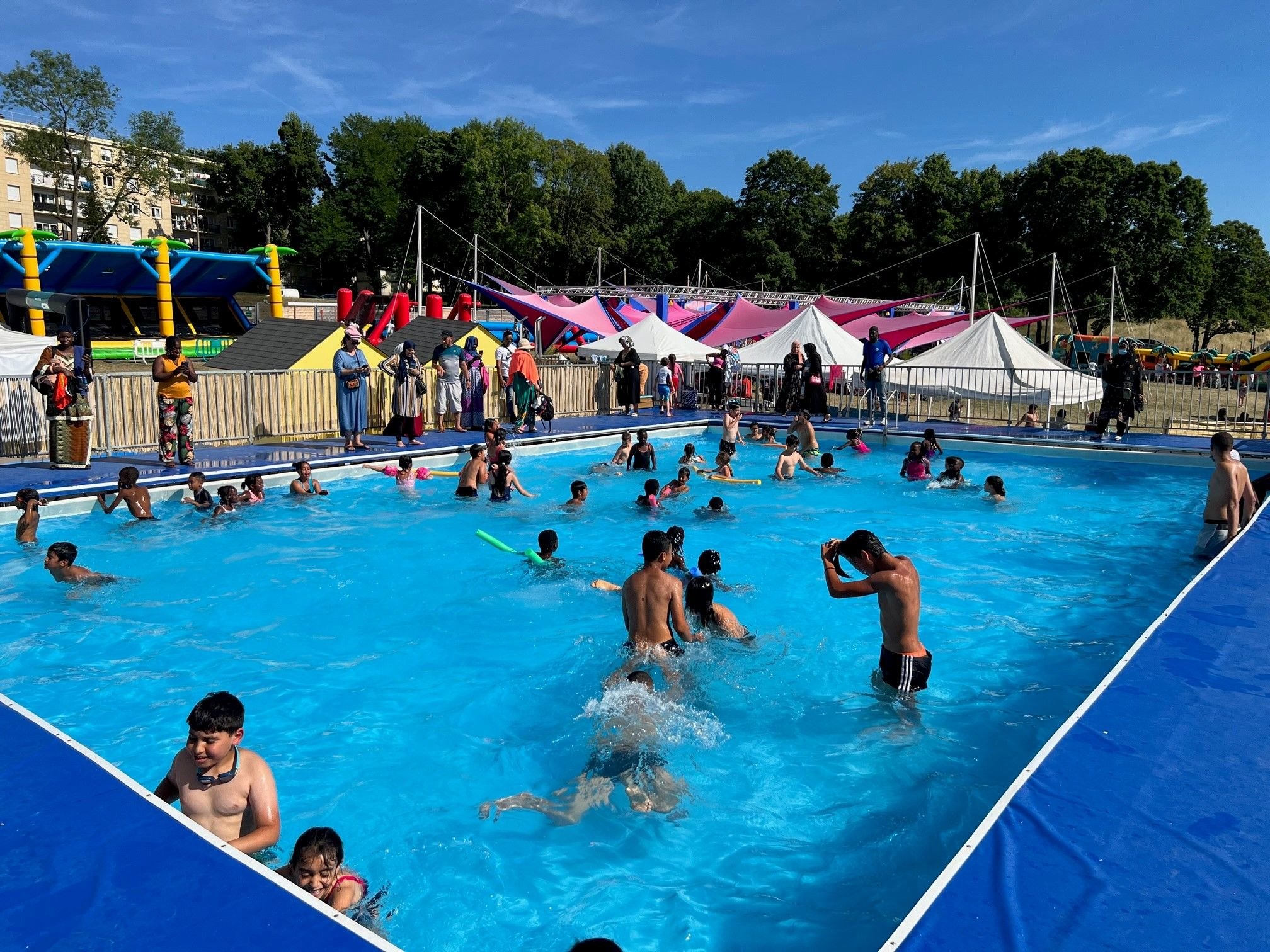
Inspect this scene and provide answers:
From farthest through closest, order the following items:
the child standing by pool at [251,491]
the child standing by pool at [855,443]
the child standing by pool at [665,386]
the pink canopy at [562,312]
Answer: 1. the pink canopy at [562,312]
2. the child standing by pool at [665,386]
3. the child standing by pool at [855,443]
4. the child standing by pool at [251,491]

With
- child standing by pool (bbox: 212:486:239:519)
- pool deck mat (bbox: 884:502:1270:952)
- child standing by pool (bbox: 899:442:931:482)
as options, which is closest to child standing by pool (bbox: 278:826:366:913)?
pool deck mat (bbox: 884:502:1270:952)

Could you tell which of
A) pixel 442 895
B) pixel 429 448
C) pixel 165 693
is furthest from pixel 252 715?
pixel 429 448

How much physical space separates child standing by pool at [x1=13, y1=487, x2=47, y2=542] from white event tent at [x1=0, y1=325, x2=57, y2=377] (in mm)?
4656

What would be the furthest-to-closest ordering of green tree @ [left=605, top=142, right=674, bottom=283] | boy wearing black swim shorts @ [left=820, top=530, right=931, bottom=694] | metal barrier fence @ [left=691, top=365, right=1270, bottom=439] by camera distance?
green tree @ [left=605, top=142, right=674, bottom=283], metal barrier fence @ [left=691, top=365, right=1270, bottom=439], boy wearing black swim shorts @ [left=820, top=530, right=931, bottom=694]

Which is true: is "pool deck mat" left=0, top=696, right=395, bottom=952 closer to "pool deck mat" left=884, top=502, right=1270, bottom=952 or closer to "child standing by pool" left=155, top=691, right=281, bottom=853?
"child standing by pool" left=155, top=691, right=281, bottom=853

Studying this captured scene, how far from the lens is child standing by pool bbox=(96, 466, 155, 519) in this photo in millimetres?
10859

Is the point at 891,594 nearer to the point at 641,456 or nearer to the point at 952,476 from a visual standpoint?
the point at 952,476

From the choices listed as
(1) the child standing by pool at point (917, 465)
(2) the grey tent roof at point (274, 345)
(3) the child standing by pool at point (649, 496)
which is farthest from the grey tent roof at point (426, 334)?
(1) the child standing by pool at point (917, 465)

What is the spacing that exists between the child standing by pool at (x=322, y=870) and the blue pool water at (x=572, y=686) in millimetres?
581

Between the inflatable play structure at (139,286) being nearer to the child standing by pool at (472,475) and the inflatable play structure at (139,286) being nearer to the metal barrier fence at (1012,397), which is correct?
the metal barrier fence at (1012,397)

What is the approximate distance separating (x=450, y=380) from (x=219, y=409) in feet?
14.8

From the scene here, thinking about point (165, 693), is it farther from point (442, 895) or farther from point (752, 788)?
point (752, 788)

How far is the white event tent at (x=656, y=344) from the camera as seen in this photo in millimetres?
23984

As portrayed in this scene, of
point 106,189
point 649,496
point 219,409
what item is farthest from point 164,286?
point 106,189
